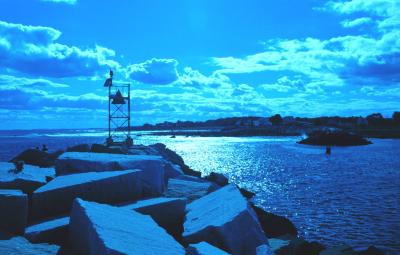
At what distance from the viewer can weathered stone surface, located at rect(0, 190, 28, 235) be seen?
19.5 ft

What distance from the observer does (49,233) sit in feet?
19.2

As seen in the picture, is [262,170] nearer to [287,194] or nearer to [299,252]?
[287,194]

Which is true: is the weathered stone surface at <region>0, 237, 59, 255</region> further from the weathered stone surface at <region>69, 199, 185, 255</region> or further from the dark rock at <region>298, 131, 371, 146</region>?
the dark rock at <region>298, 131, 371, 146</region>

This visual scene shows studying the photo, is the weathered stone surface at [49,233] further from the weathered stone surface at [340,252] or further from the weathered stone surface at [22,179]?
the weathered stone surface at [340,252]

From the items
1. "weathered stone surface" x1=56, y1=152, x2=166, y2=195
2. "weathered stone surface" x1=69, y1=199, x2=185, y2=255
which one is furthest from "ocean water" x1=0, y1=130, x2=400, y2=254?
"weathered stone surface" x1=69, y1=199, x2=185, y2=255

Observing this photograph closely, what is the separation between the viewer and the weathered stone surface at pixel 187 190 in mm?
9570

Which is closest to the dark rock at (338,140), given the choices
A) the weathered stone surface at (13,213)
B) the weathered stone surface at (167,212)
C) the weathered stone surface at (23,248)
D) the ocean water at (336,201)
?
the ocean water at (336,201)

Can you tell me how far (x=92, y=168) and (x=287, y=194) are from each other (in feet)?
35.9

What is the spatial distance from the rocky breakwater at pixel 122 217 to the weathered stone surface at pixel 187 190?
0.02m

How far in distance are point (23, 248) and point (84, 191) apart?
193 cm

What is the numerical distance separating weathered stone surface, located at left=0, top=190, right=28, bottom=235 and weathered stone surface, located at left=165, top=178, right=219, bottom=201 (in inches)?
141

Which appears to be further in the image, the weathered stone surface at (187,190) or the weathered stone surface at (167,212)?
the weathered stone surface at (187,190)

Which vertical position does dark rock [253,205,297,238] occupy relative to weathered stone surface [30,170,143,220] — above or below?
below

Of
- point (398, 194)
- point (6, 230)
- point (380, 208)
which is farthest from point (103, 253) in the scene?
point (398, 194)
